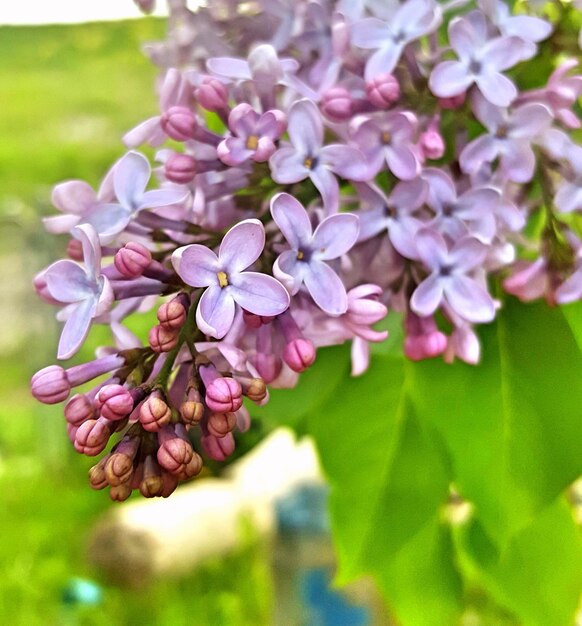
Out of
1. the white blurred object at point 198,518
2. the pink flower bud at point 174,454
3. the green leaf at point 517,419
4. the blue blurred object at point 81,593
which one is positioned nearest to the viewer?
the pink flower bud at point 174,454

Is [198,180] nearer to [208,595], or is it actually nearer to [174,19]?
[174,19]

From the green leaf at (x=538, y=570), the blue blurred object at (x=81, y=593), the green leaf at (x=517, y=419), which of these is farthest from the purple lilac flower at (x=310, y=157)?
the blue blurred object at (x=81, y=593)

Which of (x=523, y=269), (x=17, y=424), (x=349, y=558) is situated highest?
(x=523, y=269)

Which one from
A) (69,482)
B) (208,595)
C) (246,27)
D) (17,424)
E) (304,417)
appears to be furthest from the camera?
(17,424)

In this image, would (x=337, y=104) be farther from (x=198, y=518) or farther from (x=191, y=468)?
(x=198, y=518)

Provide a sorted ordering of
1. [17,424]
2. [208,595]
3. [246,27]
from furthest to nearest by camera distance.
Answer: [17,424], [208,595], [246,27]

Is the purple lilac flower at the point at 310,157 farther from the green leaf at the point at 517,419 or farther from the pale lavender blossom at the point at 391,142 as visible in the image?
the green leaf at the point at 517,419

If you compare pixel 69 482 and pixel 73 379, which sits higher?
pixel 73 379

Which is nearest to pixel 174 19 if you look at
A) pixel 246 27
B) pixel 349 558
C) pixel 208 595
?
pixel 246 27
